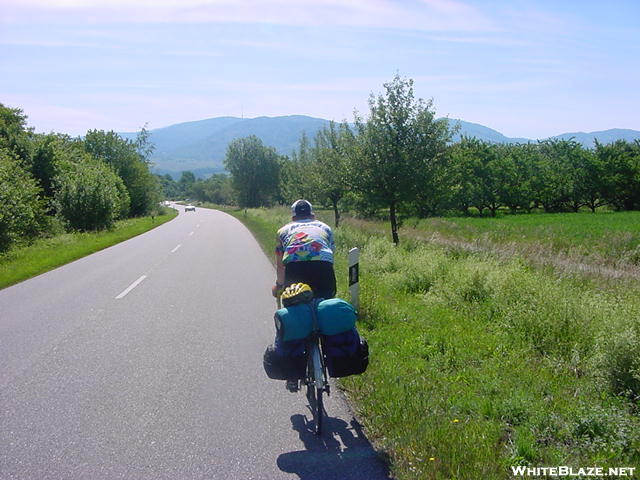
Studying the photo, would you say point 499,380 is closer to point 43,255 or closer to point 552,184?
point 43,255

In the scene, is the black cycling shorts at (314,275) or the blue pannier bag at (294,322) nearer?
the blue pannier bag at (294,322)

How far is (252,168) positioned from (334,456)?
76499mm

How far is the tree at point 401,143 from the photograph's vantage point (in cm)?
1798

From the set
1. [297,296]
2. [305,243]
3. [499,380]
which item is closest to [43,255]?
[305,243]

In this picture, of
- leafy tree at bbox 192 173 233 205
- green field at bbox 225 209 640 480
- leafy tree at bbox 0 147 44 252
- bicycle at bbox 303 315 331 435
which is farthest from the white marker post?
leafy tree at bbox 192 173 233 205

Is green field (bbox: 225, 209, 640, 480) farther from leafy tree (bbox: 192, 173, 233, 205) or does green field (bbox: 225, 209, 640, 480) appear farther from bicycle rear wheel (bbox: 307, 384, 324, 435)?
leafy tree (bbox: 192, 173, 233, 205)

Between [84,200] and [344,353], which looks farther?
[84,200]

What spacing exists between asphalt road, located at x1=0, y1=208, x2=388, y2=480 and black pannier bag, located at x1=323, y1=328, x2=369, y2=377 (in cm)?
52

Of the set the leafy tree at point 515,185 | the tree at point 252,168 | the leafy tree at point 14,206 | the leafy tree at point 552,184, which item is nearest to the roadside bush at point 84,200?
the leafy tree at point 14,206

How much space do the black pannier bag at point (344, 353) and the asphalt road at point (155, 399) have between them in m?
0.52

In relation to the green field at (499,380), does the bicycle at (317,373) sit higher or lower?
A: higher

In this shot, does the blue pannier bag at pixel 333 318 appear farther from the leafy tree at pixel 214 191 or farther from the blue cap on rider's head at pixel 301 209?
the leafy tree at pixel 214 191

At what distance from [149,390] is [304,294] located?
2.21 metres

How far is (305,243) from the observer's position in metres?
4.62
